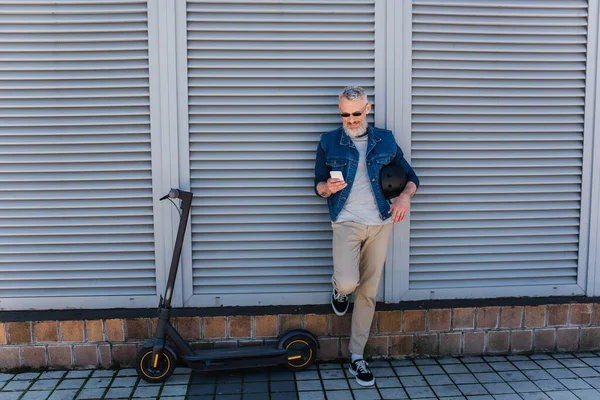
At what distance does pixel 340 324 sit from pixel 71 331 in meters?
2.09

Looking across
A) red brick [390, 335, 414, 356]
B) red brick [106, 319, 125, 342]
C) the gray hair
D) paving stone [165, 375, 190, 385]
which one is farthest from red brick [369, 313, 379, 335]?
red brick [106, 319, 125, 342]

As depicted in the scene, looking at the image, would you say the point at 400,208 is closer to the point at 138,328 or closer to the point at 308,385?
the point at 308,385

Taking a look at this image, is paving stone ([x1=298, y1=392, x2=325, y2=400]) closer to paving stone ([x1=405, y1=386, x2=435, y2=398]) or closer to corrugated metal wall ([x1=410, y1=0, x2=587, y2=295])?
paving stone ([x1=405, y1=386, x2=435, y2=398])

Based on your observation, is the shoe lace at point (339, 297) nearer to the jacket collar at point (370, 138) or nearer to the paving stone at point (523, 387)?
the jacket collar at point (370, 138)

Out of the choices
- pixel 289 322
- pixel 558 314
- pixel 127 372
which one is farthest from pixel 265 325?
pixel 558 314

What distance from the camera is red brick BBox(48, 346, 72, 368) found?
4305 mm

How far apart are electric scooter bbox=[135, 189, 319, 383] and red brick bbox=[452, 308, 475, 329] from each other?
123 cm

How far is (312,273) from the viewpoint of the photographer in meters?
4.47

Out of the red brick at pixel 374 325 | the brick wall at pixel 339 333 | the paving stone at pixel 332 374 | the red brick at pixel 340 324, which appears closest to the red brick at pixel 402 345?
the brick wall at pixel 339 333

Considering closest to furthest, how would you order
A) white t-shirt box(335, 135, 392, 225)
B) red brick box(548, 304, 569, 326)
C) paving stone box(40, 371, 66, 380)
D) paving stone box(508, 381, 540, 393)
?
paving stone box(508, 381, 540, 393), white t-shirt box(335, 135, 392, 225), paving stone box(40, 371, 66, 380), red brick box(548, 304, 569, 326)

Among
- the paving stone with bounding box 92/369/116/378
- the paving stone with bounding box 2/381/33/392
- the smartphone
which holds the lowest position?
the paving stone with bounding box 2/381/33/392

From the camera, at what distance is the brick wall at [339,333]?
14.1 ft

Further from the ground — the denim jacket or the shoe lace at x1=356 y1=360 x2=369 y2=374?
the denim jacket

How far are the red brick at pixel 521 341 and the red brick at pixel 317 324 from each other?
5.15ft
